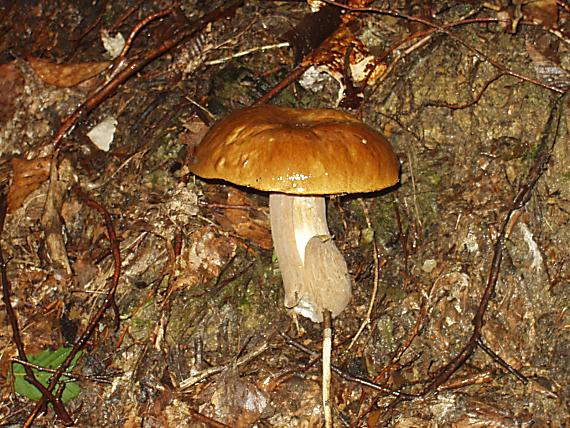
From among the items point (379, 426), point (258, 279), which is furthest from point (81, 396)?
point (379, 426)

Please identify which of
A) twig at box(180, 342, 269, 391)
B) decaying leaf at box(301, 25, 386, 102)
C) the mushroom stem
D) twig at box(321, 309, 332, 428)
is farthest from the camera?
decaying leaf at box(301, 25, 386, 102)

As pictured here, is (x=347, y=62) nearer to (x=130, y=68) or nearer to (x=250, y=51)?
(x=250, y=51)

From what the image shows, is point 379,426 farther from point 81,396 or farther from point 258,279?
point 81,396

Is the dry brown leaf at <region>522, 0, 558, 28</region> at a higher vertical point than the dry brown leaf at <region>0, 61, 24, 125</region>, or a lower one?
higher

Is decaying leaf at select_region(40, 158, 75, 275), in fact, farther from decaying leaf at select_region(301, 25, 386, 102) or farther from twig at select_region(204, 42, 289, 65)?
decaying leaf at select_region(301, 25, 386, 102)

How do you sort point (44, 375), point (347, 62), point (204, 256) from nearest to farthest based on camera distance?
1. point (44, 375)
2. point (204, 256)
3. point (347, 62)

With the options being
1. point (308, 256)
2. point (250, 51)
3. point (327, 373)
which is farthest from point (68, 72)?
point (327, 373)

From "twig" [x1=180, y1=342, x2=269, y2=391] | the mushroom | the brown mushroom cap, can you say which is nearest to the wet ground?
"twig" [x1=180, y1=342, x2=269, y2=391]
